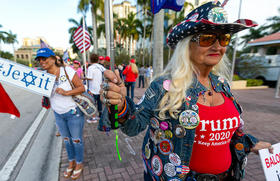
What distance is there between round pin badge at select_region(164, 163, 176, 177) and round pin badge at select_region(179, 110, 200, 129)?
1.08ft

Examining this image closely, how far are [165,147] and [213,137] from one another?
37cm

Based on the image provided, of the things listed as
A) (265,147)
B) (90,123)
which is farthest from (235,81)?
(265,147)

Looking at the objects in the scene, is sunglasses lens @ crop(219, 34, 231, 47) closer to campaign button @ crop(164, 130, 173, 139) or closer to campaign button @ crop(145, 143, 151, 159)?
campaign button @ crop(164, 130, 173, 139)

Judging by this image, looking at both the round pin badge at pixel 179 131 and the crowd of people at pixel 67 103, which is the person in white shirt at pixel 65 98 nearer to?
the crowd of people at pixel 67 103

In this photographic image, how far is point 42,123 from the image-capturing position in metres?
4.85

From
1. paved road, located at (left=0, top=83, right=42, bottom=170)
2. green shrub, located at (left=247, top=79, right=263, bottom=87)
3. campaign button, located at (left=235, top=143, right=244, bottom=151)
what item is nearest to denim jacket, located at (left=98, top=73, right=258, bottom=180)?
campaign button, located at (left=235, top=143, right=244, bottom=151)

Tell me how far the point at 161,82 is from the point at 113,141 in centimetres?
298

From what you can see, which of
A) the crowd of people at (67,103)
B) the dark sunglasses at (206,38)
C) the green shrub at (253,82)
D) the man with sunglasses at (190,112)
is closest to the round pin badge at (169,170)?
the man with sunglasses at (190,112)

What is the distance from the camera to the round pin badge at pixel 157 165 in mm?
1181

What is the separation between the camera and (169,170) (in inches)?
44.9

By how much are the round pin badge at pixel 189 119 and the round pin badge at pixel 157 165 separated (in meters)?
0.37

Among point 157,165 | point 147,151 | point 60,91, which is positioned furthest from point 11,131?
point 157,165

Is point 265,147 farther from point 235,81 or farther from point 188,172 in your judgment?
point 235,81

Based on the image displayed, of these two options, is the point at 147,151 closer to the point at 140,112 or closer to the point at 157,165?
the point at 157,165
